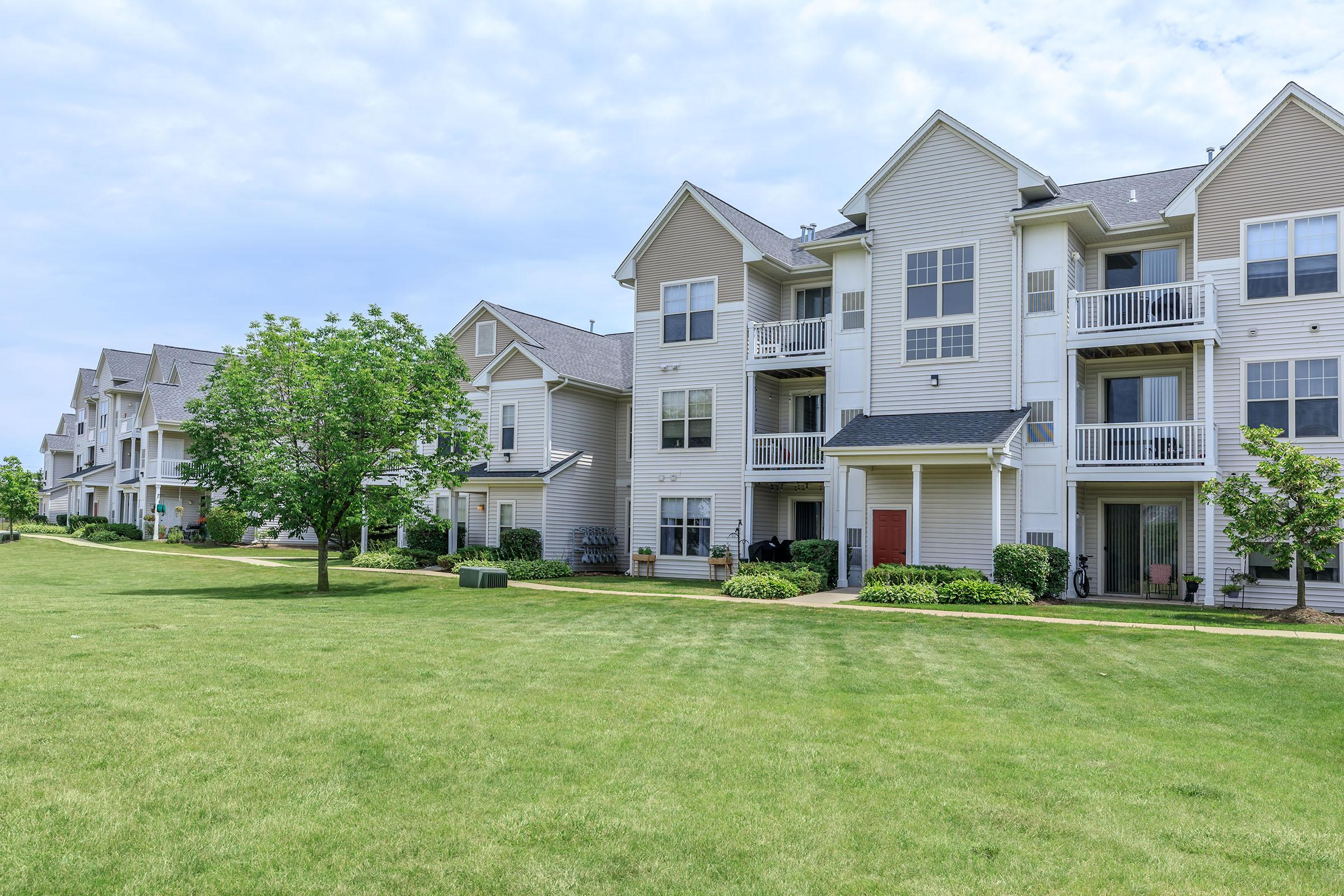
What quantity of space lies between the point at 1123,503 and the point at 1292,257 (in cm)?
640

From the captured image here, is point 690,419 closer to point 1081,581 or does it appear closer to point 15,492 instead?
point 1081,581

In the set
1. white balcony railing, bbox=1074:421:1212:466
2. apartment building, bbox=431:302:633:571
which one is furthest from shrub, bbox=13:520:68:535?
white balcony railing, bbox=1074:421:1212:466

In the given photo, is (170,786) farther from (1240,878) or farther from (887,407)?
(887,407)

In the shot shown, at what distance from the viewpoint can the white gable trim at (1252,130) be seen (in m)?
19.5

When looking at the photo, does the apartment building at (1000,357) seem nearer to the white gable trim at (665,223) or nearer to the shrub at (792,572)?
the white gable trim at (665,223)

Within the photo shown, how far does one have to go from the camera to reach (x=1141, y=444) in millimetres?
20734

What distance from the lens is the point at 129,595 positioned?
1977 centimetres

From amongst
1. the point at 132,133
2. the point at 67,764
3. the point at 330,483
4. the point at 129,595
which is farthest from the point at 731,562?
the point at 67,764

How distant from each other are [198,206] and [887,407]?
16827 mm

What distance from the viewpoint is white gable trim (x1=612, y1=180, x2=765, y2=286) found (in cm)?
2572

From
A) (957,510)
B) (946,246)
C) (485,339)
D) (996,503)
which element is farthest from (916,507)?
(485,339)

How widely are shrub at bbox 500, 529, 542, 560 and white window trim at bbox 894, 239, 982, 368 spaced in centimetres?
1215

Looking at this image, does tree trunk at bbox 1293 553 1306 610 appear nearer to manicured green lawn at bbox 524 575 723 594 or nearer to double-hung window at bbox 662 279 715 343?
manicured green lawn at bbox 524 575 723 594

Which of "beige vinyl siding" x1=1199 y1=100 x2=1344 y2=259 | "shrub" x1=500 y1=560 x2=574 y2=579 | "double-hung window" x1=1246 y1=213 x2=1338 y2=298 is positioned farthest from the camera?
"shrub" x1=500 y1=560 x2=574 y2=579
